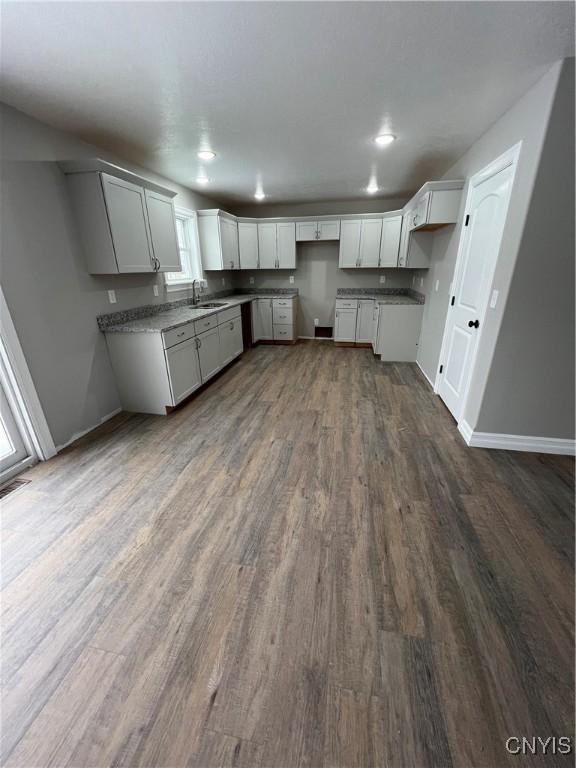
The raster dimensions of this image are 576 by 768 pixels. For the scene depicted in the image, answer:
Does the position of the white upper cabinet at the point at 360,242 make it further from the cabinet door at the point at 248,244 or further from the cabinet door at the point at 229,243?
the cabinet door at the point at 229,243

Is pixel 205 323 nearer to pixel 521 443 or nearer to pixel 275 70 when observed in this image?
pixel 275 70

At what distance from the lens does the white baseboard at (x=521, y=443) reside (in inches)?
94.1

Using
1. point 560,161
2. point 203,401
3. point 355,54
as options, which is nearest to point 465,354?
point 560,161

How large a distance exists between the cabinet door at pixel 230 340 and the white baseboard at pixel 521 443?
308 centimetres

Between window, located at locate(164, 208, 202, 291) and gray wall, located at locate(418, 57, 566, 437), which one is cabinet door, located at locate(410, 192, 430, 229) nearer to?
gray wall, located at locate(418, 57, 566, 437)

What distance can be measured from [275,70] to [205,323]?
241cm

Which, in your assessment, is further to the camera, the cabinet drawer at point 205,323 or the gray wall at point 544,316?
the cabinet drawer at point 205,323

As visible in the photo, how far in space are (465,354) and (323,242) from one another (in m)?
3.77

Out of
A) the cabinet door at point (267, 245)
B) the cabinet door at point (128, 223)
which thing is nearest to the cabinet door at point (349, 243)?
the cabinet door at point (267, 245)

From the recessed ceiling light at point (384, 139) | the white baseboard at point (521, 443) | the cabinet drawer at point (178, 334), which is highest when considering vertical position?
the recessed ceiling light at point (384, 139)

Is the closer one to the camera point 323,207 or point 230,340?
point 230,340

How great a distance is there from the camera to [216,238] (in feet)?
15.5

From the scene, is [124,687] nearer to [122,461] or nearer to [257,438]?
[122,461]

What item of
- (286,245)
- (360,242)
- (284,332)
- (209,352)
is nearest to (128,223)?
(209,352)
